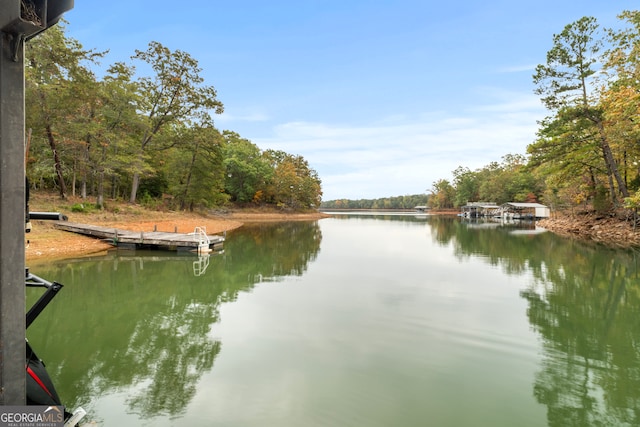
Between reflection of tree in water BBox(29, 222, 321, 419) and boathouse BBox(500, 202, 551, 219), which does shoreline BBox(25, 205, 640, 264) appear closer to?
reflection of tree in water BBox(29, 222, 321, 419)

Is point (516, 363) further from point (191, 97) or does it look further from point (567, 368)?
point (191, 97)

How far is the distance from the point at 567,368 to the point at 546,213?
59606 mm

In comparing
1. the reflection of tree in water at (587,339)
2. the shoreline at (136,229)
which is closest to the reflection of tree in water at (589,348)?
the reflection of tree in water at (587,339)

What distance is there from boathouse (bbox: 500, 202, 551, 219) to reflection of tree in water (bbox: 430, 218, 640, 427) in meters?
46.7

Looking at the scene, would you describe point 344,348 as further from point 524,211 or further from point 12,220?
point 524,211

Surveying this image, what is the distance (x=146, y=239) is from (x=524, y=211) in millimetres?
69892

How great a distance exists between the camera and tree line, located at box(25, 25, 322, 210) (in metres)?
19.8

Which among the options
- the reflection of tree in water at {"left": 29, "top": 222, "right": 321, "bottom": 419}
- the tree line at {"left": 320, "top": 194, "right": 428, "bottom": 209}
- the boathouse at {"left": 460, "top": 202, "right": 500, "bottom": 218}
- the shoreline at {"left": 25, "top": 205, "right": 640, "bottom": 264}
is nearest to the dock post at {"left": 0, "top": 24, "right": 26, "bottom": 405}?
the reflection of tree in water at {"left": 29, "top": 222, "right": 321, "bottom": 419}

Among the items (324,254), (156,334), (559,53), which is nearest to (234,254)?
(324,254)

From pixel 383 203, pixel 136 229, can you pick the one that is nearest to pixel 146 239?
pixel 136 229

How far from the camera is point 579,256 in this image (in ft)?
55.0

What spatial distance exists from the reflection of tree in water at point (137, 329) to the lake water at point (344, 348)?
0.10 ft

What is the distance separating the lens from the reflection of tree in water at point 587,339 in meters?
4.21

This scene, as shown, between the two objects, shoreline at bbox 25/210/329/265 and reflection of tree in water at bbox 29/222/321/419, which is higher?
shoreline at bbox 25/210/329/265
